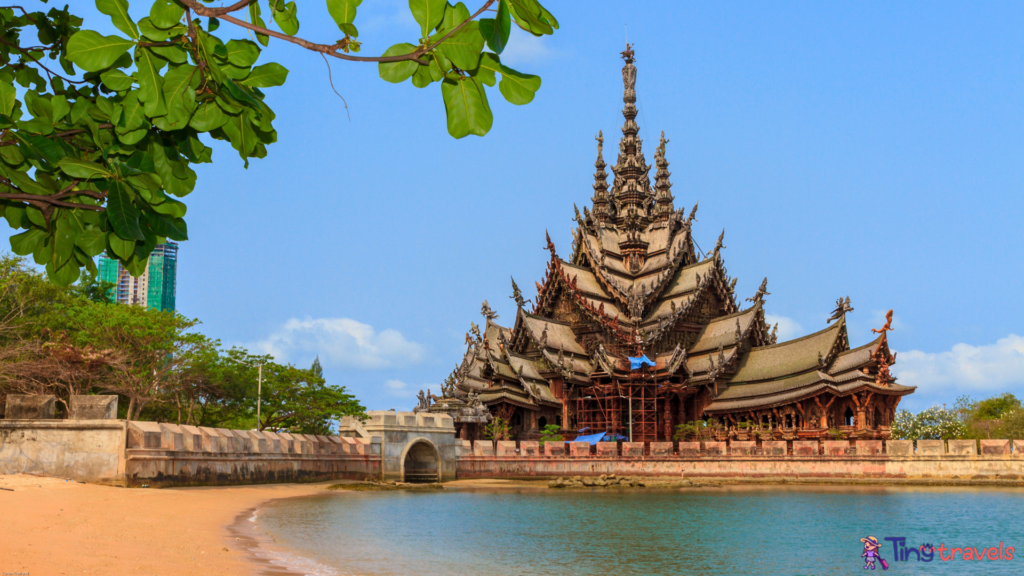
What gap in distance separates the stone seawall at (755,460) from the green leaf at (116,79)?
42900mm

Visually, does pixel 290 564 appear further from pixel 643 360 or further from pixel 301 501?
pixel 643 360

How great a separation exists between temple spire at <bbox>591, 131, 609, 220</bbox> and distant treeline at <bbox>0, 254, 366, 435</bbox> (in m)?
30.3

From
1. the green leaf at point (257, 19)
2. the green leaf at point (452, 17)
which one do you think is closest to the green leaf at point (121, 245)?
the green leaf at point (257, 19)

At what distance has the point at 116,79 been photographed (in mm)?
3570

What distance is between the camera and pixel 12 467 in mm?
26531

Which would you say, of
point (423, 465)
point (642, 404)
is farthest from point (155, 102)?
point (642, 404)

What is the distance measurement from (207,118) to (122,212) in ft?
1.98

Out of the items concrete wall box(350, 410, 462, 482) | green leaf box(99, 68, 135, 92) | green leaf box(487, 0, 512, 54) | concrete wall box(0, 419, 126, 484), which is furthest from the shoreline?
concrete wall box(350, 410, 462, 482)

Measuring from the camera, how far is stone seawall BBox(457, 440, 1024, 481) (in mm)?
40281

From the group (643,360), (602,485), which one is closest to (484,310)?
(643,360)

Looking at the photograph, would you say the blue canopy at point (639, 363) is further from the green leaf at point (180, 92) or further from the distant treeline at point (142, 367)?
the green leaf at point (180, 92)

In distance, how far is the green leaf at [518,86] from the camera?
131 inches

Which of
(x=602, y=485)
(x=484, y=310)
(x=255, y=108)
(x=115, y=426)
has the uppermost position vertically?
(x=484, y=310)

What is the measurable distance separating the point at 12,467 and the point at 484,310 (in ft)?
125
